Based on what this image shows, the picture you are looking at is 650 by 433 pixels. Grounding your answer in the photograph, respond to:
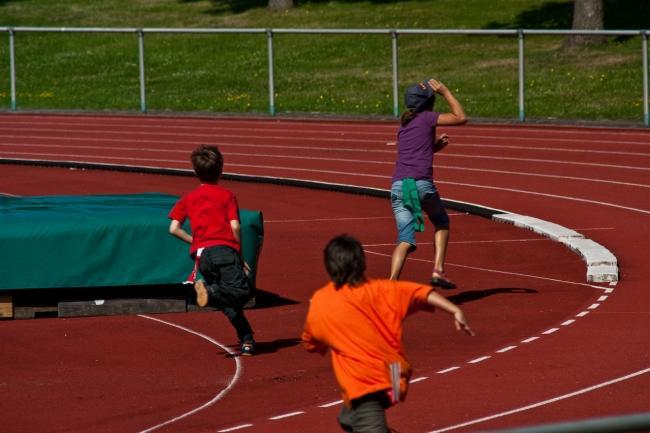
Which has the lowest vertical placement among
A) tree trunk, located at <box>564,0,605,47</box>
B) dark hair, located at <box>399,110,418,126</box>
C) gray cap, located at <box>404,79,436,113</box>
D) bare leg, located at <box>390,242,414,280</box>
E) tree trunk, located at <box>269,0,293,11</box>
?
bare leg, located at <box>390,242,414,280</box>

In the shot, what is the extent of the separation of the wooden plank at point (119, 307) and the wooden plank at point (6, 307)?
0.44 meters

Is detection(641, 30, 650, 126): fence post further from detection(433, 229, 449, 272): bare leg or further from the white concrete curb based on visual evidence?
detection(433, 229, 449, 272): bare leg

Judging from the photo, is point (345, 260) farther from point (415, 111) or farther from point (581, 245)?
point (581, 245)

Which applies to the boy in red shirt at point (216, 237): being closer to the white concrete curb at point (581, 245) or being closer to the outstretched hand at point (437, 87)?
the outstretched hand at point (437, 87)

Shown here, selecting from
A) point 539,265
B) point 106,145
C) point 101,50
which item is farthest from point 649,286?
point 101,50

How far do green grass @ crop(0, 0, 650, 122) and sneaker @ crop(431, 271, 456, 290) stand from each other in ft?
58.3

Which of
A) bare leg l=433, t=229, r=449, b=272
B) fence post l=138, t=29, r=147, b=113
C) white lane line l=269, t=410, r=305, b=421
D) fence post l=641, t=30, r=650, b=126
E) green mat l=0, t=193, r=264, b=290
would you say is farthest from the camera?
fence post l=138, t=29, r=147, b=113

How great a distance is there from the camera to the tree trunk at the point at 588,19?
39875 mm

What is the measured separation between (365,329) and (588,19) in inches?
1335

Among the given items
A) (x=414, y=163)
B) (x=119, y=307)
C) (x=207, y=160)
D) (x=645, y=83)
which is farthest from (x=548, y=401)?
(x=645, y=83)

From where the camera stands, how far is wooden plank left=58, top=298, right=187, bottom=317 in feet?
46.7

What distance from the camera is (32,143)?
3219 centimetres

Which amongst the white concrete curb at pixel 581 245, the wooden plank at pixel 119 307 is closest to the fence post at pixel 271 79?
the white concrete curb at pixel 581 245

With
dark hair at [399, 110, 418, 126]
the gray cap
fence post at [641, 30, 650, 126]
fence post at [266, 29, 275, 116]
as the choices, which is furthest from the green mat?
fence post at [266, 29, 275, 116]
